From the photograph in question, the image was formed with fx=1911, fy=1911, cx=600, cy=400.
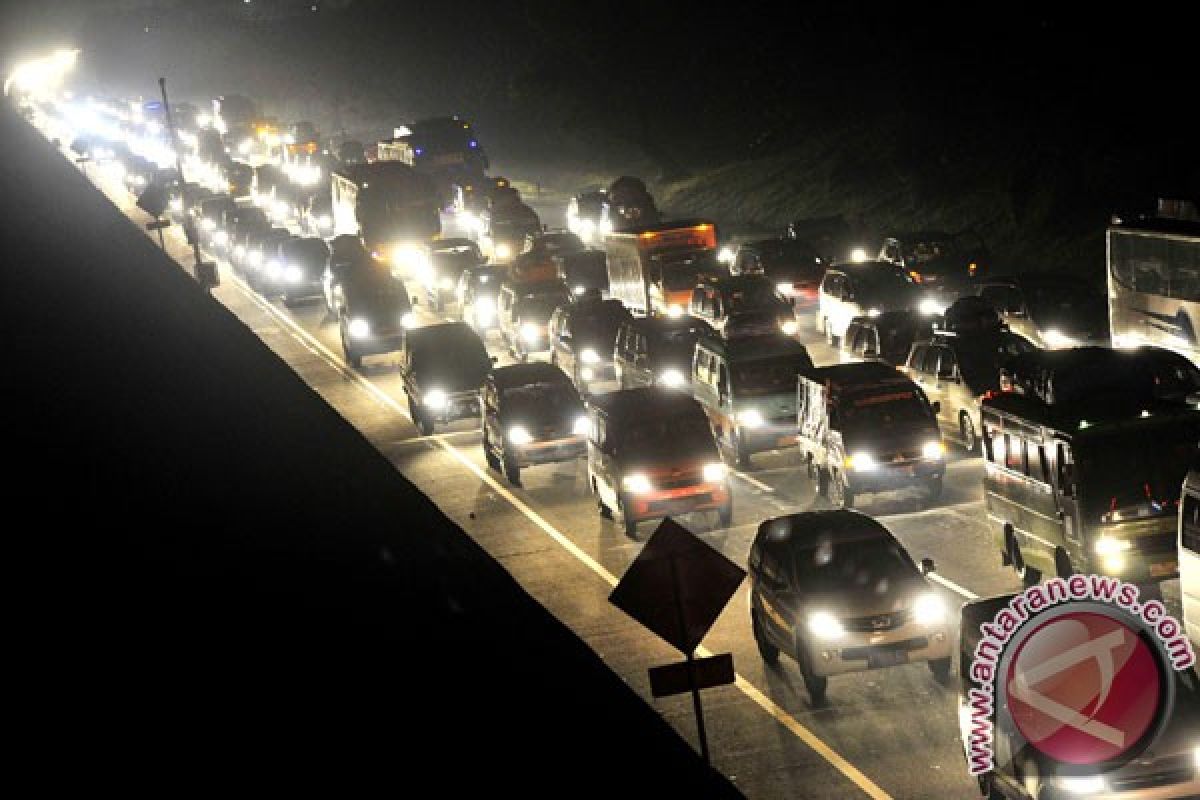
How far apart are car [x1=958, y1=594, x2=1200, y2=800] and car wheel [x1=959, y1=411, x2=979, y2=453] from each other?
14.7 metres

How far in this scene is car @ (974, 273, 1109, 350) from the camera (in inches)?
1483

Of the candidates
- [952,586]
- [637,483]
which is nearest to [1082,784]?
[952,586]

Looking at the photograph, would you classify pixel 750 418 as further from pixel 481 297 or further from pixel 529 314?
pixel 481 297

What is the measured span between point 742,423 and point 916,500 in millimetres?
4062

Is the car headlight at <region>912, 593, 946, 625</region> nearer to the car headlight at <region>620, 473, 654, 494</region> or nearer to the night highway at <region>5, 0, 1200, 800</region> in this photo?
the night highway at <region>5, 0, 1200, 800</region>

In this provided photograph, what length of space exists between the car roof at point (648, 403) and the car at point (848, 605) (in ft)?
24.1

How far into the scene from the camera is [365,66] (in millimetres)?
146750

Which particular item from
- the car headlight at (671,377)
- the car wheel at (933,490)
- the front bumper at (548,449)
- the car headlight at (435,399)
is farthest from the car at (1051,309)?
the car headlight at (435,399)

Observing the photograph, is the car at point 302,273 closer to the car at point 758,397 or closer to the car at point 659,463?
the car at point 758,397

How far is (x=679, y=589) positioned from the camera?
14.8 m

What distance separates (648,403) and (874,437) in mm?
3399

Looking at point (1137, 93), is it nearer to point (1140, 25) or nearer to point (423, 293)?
point (1140, 25)

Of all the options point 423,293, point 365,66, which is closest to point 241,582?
point 423,293

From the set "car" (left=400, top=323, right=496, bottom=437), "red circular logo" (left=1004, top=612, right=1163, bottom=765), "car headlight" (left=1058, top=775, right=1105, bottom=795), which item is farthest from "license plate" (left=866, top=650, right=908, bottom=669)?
"car" (left=400, top=323, right=496, bottom=437)
